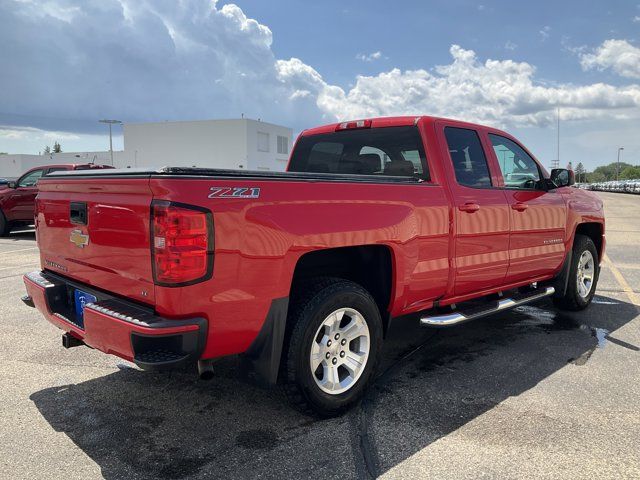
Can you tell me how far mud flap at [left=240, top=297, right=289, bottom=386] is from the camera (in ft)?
9.75

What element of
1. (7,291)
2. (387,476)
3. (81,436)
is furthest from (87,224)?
(7,291)

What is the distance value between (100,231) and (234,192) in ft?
2.98

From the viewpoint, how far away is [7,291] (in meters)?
6.88

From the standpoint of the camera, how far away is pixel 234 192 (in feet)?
8.89

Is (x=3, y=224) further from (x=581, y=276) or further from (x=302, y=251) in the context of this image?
(x=581, y=276)

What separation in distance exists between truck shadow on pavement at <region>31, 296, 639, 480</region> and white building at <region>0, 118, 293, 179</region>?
56.3 meters

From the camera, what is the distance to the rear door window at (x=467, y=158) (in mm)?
4277

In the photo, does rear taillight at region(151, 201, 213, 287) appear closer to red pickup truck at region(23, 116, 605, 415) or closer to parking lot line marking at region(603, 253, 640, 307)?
red pickup truck at region(23, 116, 605, 415)

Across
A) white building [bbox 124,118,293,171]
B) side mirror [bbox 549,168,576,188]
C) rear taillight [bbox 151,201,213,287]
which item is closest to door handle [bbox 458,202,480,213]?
side mirror [bbox 549,168,576,188]

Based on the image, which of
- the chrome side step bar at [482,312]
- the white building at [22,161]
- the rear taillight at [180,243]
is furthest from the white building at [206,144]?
the rear taillight at [180,243]

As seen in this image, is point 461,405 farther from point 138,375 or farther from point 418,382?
point 138,375

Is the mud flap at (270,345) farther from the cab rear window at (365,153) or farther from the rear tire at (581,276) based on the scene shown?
the rear tire at (581,276)

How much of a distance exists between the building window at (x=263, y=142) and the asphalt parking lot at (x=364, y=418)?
5989 centimetres

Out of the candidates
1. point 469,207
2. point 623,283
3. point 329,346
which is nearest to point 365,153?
point 469,207
